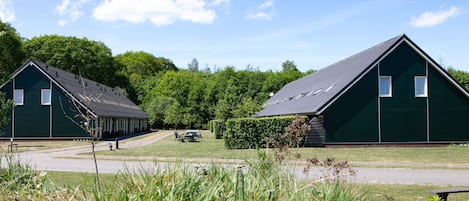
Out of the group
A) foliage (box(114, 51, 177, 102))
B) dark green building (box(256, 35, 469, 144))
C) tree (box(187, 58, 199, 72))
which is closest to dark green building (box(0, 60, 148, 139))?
dark green building (box(256, 35, 469, 144))

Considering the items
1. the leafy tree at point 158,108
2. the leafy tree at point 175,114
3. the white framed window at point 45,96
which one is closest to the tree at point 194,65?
the leafy tree at point 158,108

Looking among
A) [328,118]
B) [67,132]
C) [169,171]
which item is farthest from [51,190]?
[67,132]

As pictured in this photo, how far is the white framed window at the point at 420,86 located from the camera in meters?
28.4

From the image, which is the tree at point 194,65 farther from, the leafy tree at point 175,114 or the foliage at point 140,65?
the leafy tree at point 175,114

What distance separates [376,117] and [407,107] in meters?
2.11

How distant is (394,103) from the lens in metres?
28.0

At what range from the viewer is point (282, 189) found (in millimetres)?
5219

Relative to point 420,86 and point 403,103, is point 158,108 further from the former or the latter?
point 420,86

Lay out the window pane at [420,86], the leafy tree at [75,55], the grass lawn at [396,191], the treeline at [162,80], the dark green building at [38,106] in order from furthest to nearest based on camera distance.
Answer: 1. the leafy tree at [75,55]
2. the treeline at [162,80]
3. the dark green building at [38,106]
4. the window pane at [420,86]
5. the grass lawn at [396,191]

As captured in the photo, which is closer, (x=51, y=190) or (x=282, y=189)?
(x=282, y=189)

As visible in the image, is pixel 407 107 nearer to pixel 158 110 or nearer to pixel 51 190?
pixel 51 190

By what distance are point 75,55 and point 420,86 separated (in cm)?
5188

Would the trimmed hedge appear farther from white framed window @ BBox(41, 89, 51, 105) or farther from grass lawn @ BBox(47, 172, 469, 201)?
white framed window @ BBox(41, 89, 51, 105)

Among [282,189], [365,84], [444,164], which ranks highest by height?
[365,84]
